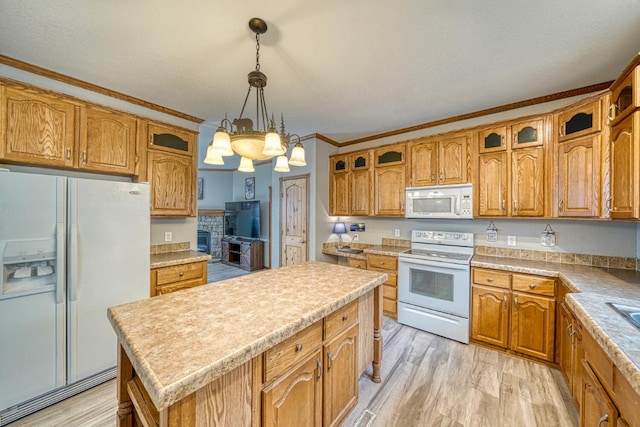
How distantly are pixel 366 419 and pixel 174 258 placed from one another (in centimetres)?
240

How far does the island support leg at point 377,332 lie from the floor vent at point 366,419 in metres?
0.34

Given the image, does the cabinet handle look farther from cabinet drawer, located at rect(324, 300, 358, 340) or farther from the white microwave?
the white microwave

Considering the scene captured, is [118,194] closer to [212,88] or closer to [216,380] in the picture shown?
[212,88]

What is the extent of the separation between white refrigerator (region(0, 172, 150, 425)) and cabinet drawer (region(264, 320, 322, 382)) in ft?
6.20

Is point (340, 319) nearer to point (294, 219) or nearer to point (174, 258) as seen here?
point (174, 258)

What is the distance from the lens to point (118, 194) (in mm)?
2199

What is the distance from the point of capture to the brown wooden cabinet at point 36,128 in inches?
80.2

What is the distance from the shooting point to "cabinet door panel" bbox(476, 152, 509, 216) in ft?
9.00

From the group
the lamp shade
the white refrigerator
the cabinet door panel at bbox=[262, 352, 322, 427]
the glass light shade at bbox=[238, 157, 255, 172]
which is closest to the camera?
the cabinet door panel at bbox=[262, 352, 322, 427]

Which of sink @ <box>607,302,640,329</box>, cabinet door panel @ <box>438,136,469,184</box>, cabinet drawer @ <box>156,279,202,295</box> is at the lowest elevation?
cabinet drawer @ <box>156,279,202,295</box>

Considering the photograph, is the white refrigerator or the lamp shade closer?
the white refrigerator

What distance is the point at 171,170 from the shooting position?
9.87 feet

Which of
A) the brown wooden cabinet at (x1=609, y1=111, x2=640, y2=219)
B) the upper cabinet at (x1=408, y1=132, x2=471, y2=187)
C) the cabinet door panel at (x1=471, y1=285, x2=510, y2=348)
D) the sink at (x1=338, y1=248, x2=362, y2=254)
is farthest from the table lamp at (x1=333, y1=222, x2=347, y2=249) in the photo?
the brown wooden cabinet at (x1=609, y1=111, x2=640, y2=219)

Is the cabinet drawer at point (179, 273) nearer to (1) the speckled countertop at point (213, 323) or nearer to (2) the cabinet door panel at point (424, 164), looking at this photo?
(1) the speckled countertop at point (213, 323)
